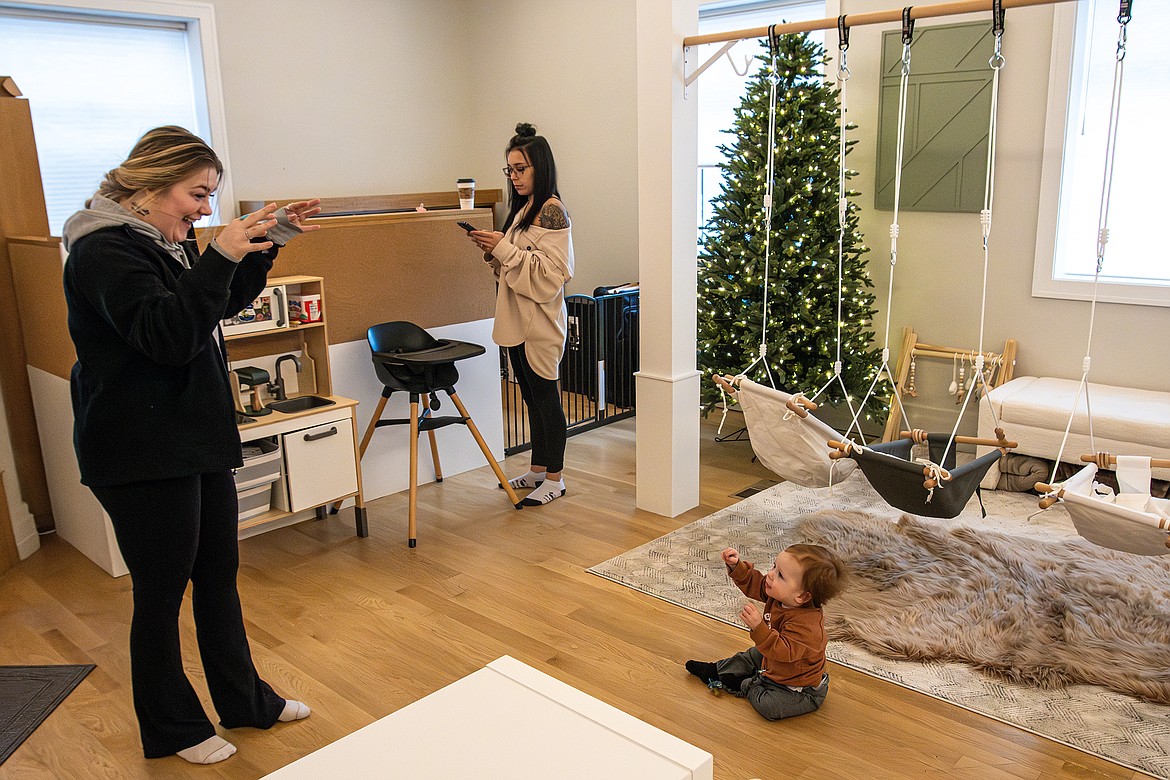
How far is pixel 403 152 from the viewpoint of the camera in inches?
260

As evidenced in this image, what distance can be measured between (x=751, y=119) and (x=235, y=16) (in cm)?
330

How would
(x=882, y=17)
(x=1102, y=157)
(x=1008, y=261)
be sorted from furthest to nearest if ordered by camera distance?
(x=1008, y=261) → (x=1102, y=157) → (x=882, y=17)

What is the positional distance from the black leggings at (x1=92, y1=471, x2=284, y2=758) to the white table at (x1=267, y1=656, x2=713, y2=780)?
801mm

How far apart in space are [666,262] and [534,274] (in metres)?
0.55

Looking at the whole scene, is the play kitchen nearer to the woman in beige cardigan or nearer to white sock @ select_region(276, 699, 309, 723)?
the woman in beige cardigan

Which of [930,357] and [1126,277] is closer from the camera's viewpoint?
[1126,277]

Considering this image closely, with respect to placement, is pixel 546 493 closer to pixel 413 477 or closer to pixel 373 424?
pixel 413 477

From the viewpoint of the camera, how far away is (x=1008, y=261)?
452 centimetres

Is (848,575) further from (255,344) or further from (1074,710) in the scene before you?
(255,344)

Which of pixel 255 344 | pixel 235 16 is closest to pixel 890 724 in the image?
pixel 255 344

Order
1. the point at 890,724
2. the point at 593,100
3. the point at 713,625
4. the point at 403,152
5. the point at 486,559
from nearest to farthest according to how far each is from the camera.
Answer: the point at 890,724
the point at 713,625
the point at 486,559
the point at 593,100
the point at 403,152

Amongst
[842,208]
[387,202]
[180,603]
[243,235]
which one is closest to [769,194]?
[842,208]

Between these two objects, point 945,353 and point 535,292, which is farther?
point 945,353

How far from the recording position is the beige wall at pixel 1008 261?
13.9ft
